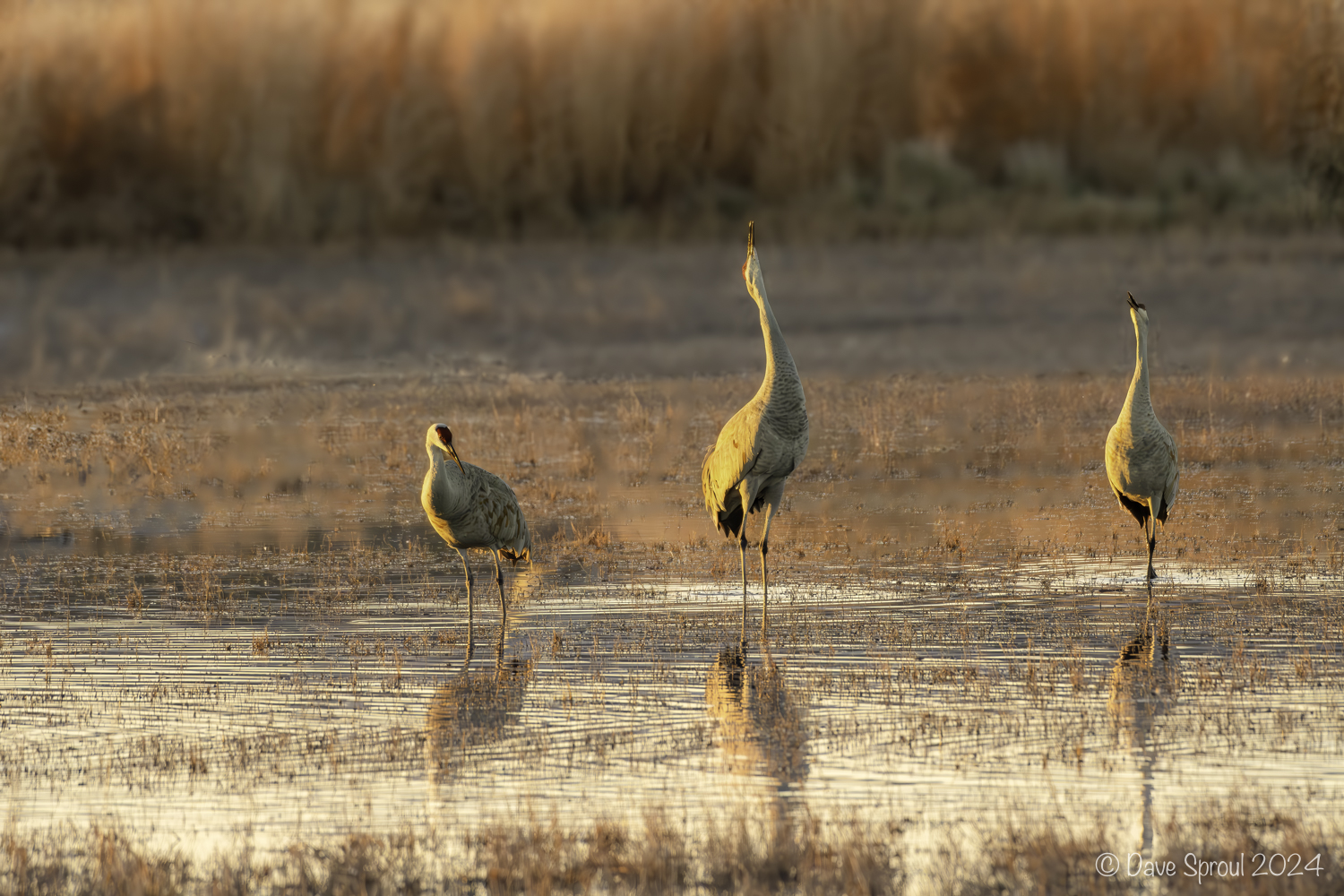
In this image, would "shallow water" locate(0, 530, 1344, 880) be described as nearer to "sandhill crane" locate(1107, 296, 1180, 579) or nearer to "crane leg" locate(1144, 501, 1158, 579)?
"crane leg" locate(1144, 501, 1158, 579)

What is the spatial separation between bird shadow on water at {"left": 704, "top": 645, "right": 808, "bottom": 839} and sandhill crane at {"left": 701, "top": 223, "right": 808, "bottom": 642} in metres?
1.96

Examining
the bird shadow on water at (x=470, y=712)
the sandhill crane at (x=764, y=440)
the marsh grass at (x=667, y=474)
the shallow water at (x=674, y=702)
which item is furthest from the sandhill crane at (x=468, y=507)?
the sandhill crane at (x=764, y=440)

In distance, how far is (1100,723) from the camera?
8375 mm

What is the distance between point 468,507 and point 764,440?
82.3 inches

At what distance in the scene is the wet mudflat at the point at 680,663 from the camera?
718 centimetres

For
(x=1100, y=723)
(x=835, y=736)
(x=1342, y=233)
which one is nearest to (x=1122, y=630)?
(x=1100, y=723)

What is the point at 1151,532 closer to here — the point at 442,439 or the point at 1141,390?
the point at 1141,390

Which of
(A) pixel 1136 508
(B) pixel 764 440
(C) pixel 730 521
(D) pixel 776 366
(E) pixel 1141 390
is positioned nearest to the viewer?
(B) pixel 764 440

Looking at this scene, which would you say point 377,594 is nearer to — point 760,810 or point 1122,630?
point 1122,630

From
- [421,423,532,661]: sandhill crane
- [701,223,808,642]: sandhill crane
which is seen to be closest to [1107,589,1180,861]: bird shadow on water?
[701,223,808,642]: sandhill crane

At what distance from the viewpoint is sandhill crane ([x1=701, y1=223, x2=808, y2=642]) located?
12.2m

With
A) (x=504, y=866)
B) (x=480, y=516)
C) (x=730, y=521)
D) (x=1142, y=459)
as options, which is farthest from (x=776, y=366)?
(x=504, y=866)

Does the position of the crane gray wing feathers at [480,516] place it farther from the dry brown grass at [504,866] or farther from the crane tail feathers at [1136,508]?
the dry brown grass at [504,866]

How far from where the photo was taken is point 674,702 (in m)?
9.10
